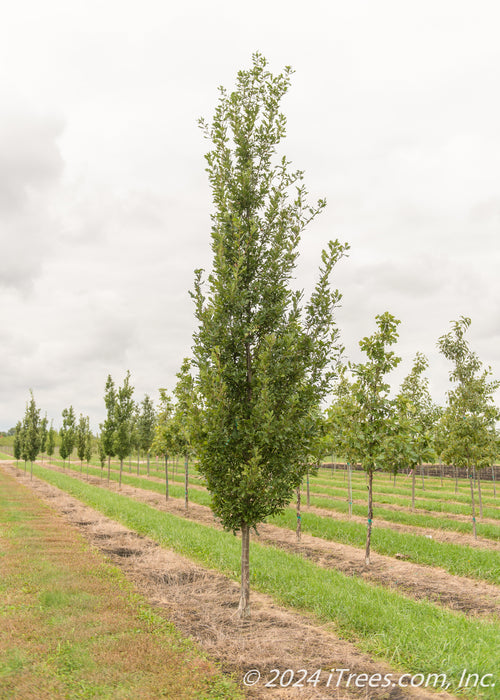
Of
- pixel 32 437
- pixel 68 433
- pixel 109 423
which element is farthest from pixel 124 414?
pixel 68 433

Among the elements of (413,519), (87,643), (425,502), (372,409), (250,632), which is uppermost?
(372,409)

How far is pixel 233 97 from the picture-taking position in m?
9.31

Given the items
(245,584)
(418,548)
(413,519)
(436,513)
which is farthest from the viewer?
(436,513)

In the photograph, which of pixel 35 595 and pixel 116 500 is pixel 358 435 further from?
pixel 116 500

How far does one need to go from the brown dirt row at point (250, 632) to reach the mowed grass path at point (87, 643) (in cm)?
40

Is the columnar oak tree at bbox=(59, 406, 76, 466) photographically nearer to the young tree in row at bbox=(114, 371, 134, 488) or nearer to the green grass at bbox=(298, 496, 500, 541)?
the young tree in row at bbox=(114, 371, 134, 488)

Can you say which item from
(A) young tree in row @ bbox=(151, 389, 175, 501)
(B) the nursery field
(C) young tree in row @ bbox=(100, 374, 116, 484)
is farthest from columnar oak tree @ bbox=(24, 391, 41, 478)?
(B) the nursery field

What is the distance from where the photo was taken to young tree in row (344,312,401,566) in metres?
12.0

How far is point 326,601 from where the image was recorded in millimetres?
8641

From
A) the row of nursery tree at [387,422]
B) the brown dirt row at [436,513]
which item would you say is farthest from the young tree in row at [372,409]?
the brown dirt row at [436,513]

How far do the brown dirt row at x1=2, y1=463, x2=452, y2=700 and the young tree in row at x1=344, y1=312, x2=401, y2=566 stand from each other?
14.8 feet

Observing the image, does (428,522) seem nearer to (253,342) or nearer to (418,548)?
(418,548)

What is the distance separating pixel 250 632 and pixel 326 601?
1810 mm

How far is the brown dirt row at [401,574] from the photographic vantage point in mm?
9594
